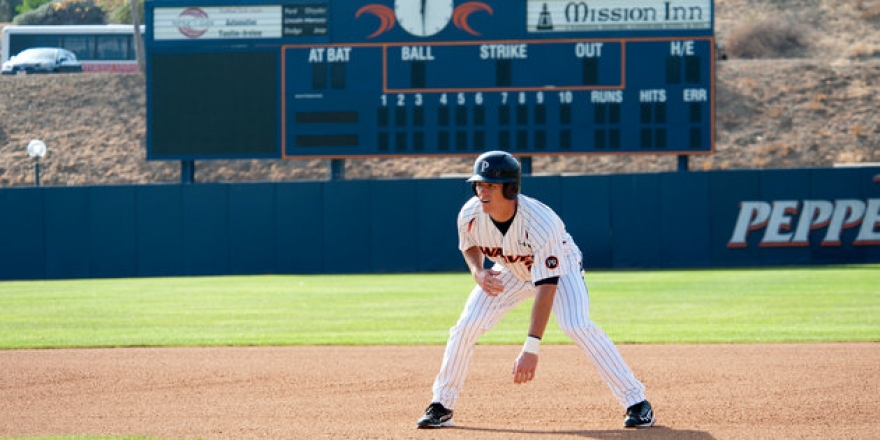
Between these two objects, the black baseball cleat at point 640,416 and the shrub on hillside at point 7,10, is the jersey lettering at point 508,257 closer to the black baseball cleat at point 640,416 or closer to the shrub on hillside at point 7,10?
the black baseball cleat at point 640,416

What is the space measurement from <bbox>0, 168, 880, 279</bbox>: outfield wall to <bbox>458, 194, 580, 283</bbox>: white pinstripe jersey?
53.6 feet

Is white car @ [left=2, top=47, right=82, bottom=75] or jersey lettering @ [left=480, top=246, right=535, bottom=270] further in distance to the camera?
white car @ [left=2, top=47, right=82, bottom=75]

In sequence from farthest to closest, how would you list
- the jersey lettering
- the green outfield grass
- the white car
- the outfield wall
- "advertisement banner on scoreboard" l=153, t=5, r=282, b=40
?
the white car → the outfield wall → "advertisement banner on scoreboard" l=153, t=5, r=282, b=40 → the green outfield grass → the jersey lettering

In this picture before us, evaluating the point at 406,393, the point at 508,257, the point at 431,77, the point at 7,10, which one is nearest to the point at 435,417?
the point at 508,257

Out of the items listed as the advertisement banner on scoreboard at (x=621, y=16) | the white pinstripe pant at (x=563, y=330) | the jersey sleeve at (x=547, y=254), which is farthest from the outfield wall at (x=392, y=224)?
the jersey sleeve at (x=547, y=254)

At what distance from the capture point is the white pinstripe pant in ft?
19.7

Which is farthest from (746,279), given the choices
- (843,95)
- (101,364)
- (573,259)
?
(843,95)

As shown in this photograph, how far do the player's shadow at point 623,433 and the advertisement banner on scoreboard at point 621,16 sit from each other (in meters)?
16.4

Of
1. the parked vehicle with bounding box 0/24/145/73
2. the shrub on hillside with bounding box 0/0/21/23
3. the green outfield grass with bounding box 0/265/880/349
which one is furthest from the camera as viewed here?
the shrub on hillside with bounding box 0/0/21/23

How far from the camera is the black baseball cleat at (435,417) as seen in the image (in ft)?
20.6

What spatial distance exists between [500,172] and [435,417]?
55.2 inches

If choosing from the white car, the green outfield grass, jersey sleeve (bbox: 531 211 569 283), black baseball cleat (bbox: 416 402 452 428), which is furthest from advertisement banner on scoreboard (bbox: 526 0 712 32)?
the white car

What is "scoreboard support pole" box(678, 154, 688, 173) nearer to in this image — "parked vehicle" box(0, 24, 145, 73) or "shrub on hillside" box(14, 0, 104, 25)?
"parked vehicle" box(0, 24, 145, 73)

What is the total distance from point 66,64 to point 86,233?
23724mm
